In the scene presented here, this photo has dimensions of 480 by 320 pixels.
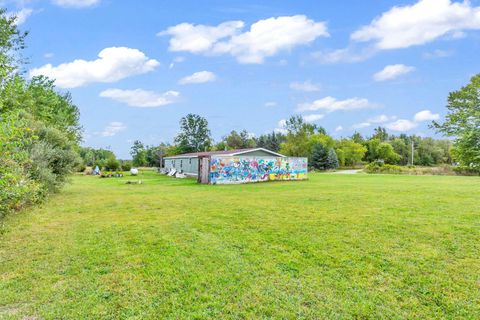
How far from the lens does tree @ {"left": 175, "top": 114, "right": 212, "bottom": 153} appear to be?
48.0 metres

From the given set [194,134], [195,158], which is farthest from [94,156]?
[195,158]

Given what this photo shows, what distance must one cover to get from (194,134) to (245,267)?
4587 cm

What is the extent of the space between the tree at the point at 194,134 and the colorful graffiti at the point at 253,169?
29.8m

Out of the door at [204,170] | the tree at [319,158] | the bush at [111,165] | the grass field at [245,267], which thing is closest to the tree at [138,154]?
the bush at [111,165]

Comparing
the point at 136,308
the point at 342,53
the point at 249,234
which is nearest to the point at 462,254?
the point at 249,234

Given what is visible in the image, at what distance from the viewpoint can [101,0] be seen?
12305mm

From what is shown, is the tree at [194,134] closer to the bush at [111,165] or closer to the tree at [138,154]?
the tree at [138,154]

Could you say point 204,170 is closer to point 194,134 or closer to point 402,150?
point 194,134

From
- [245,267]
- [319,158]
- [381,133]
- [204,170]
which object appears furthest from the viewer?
[381,133]

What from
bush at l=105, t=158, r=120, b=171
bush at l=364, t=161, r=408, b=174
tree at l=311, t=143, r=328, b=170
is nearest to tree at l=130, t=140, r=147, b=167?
bush at l=105, t=158, r=120, b=171

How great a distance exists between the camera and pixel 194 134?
159 feet

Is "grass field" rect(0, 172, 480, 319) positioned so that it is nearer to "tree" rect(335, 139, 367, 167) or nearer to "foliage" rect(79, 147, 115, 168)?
"foliage" rect(79, 147, 115, 168)

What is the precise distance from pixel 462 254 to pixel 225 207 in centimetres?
574

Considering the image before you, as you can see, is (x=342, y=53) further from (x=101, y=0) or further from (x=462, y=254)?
(x=462, y=254)
